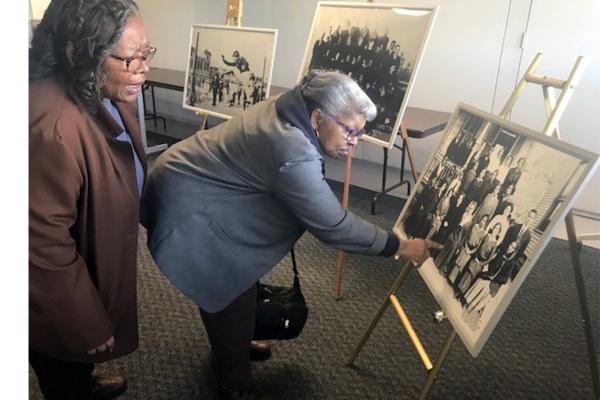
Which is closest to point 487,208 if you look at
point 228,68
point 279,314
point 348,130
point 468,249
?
point 468,249

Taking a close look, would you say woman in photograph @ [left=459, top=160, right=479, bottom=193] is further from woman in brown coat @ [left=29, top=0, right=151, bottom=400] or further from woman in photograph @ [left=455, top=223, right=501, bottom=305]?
woman in brown coat @ [left=29, top=0, right=151, bottom=400]

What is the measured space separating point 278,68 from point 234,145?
3.24 metres

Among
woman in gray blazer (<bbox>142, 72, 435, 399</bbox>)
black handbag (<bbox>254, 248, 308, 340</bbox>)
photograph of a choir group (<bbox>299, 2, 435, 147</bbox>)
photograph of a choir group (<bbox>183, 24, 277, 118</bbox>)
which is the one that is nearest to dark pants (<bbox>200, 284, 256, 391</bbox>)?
woman in gray blazer (<bbox>142, 72, 435, 399</bbox>)

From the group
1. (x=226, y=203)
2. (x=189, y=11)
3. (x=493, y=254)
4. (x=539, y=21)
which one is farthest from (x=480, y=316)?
(x=189, y=11)

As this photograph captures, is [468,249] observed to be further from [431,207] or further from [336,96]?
[336,96]

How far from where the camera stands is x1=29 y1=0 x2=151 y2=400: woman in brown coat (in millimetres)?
995

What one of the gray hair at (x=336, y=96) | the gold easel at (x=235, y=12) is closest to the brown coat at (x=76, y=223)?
the gray hair at (x=336, y=96)

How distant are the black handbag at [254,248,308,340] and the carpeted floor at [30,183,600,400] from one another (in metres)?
0.22

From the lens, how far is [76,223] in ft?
3.62

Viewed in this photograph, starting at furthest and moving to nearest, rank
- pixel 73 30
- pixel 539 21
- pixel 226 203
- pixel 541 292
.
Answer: pixel 539 21 → pixel 541 292 → pixel 226 203 → pixel 73 30

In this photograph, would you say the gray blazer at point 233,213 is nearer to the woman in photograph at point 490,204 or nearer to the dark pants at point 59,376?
the woman in photograph at point 490,204

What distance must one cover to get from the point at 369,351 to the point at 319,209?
3.10 feet

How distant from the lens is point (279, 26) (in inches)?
168

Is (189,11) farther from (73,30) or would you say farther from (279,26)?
(73,30)
